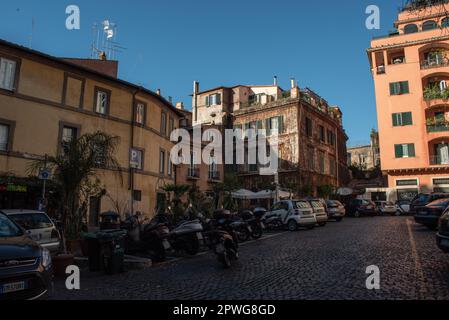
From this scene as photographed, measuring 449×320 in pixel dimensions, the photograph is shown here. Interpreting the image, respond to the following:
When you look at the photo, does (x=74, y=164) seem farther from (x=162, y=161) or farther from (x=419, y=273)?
(x=162, y=161)

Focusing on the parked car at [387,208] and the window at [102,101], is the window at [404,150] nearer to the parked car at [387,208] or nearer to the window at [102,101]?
the parked car at [387,208]

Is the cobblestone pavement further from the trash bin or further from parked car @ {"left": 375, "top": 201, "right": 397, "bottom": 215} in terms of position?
parked car @ {"left": 375, "top": 201, "right": 397, "bottom": 215}

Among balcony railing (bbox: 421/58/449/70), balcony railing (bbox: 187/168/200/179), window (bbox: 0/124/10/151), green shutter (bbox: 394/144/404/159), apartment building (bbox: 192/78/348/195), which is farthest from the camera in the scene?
green shutter (bbox: 394/144/404/159)

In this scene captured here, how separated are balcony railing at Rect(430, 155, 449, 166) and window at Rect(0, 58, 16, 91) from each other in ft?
117

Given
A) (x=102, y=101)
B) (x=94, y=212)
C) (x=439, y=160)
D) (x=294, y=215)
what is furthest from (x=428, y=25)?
(x=94, y=212)

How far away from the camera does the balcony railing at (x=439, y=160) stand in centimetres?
3432

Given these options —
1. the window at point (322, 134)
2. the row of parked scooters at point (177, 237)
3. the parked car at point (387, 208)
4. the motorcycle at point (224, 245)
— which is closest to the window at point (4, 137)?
the row of parked scooters at point (177, 237)

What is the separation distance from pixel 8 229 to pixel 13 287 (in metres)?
1.74

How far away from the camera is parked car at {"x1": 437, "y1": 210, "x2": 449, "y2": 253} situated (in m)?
7.07

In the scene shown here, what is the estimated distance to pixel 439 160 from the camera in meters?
34.6

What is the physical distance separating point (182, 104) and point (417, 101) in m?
27.6

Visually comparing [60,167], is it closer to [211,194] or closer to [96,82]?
[96,82]

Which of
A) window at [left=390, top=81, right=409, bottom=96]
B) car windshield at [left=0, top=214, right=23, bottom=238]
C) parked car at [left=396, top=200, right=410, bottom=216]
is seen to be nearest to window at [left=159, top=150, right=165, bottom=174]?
car windshield at [left=0, top=214, right=23, bottom=238]
